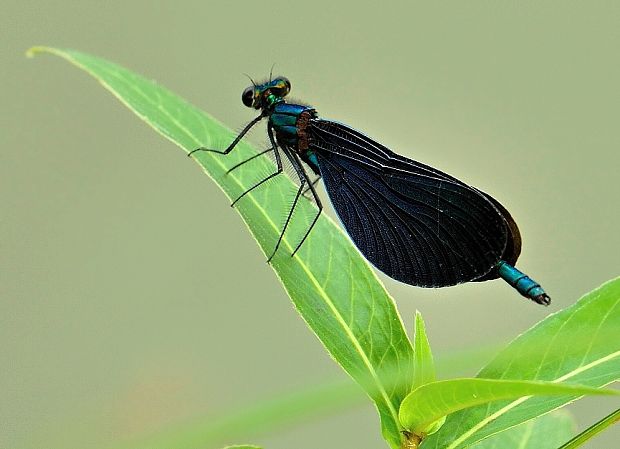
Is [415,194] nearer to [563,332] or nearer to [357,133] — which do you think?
[357,133]

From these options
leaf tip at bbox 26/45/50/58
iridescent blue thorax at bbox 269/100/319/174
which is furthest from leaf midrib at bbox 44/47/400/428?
iridescent blue thorax at bbox 269/100/319/174

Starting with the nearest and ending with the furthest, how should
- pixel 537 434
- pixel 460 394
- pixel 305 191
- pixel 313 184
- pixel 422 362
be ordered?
pixel 460 394 < pixel 422 362 < pixel 537 434 < pixel 305 191 < pixel 313 184

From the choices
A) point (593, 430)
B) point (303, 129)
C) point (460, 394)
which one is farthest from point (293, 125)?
point (593, 430)

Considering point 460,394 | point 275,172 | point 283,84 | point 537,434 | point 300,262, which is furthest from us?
point 283,84

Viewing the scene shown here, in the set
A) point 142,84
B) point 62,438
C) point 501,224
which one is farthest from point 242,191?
point 62,438

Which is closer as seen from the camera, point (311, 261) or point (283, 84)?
point (311, 261)

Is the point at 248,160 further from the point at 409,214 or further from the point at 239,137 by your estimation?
the point at 409,214
